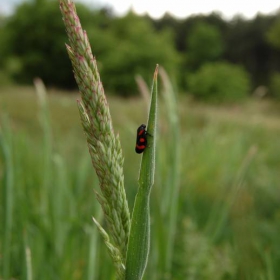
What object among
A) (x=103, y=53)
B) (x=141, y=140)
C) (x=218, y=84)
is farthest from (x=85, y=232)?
(x=218, y=84)

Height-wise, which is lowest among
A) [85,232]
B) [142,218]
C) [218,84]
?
[85,232]

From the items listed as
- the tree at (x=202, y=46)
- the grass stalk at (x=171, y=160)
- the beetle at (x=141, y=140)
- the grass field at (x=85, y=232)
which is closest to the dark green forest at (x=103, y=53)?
the tree at (x=202, y=46)

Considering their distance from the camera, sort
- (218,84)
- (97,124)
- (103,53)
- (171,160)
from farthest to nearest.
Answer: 1. (218,84)
2. (103,53)
3. (171,160)
4. (97,124)

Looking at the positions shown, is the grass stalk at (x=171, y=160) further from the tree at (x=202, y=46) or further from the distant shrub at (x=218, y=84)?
the tree at (x=202, y=46)

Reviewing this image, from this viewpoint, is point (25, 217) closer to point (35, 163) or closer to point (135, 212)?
point (135, 212)

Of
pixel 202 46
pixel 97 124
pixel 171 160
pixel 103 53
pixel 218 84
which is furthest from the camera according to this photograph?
pixel 202 46

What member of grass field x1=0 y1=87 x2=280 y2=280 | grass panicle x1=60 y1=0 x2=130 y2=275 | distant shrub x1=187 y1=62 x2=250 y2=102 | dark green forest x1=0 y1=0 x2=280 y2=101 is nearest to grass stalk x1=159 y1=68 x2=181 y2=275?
grass field x1=0 y1=87 x2=280 y2=280

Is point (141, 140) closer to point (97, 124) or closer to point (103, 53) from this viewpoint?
point (97, 124)
